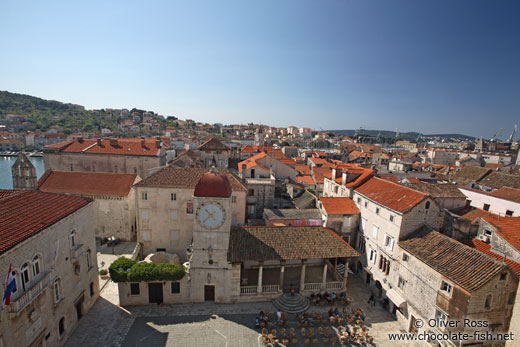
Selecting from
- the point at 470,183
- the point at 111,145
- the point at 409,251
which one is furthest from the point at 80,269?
the point at 470,183

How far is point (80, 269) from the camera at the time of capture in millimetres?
23203

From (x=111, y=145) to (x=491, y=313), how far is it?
64.1 meters

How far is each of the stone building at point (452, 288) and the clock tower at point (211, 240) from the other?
17025 millimetres

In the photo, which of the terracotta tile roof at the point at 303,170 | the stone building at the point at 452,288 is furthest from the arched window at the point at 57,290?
the terracotta tile roof at the point at 303,170

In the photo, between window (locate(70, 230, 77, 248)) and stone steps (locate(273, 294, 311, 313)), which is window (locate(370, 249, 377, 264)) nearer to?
stone steps (locate(273, 294, 311, 313))

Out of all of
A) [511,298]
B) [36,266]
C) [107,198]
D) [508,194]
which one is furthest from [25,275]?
[508,194]

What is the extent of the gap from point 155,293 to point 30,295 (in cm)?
1125

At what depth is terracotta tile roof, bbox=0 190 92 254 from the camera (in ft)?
53.4

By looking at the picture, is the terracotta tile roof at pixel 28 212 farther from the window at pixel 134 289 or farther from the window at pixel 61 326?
the window at pixel 134 289

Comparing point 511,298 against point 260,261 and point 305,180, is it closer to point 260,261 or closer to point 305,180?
point 260,261

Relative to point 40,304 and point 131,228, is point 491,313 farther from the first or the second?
point 131,228

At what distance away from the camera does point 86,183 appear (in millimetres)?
39031

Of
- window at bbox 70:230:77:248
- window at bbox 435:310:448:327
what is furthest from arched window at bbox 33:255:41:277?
window at bbox 435:310:448:327

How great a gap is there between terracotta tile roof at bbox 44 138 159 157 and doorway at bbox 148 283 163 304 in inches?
1383
